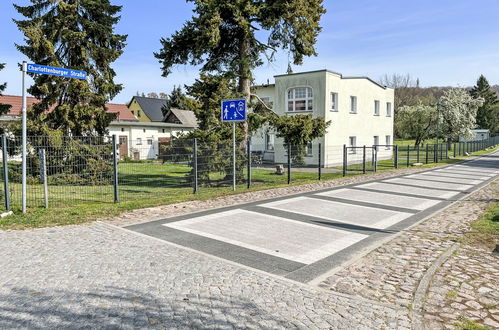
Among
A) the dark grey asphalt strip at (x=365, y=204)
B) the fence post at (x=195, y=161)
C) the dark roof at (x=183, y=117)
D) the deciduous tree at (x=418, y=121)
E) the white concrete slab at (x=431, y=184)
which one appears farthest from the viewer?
the dark roof at (x=183, y=117)

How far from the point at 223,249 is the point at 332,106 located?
898 inches

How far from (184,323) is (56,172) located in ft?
27.7

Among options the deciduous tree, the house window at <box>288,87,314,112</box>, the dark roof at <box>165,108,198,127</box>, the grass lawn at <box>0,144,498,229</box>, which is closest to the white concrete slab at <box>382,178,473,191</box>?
the grass lawn at <box>0,144,498,229</box>

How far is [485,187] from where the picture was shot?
1470cm

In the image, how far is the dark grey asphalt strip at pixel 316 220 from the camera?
7648mm

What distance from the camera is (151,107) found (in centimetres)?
6131

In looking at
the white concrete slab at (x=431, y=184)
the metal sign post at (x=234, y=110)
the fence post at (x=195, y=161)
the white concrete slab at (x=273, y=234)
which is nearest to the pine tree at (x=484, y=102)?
the white concrete slab at (x=431, y=184)

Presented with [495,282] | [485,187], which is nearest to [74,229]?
[495,282]

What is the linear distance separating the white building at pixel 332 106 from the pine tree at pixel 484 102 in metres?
64.5

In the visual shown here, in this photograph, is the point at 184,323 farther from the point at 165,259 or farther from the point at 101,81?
the point at 101,81

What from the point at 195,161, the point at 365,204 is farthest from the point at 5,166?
the point at 365,204

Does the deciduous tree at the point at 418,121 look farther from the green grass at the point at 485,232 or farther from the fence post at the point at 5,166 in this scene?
the fence post at the point at 5,166

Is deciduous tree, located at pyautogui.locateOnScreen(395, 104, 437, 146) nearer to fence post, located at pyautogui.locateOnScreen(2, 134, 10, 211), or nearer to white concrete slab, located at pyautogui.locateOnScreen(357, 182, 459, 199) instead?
white concrete slab, located at pyautogui.locateOnScreen(357, 182, 459, 199)

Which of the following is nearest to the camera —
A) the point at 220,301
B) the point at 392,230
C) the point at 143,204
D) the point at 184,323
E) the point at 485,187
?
the point at 184,323
